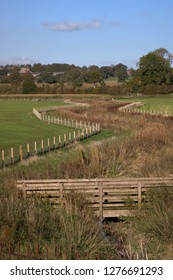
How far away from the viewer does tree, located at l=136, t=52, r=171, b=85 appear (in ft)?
444

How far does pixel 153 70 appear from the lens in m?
136

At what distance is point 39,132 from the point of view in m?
50.9

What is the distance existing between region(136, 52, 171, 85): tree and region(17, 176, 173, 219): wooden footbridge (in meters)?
120

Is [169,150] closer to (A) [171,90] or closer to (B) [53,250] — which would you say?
(B) [53,250]

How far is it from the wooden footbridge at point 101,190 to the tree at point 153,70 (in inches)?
4726

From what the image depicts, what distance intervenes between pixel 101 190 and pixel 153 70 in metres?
123

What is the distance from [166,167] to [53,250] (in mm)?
12759

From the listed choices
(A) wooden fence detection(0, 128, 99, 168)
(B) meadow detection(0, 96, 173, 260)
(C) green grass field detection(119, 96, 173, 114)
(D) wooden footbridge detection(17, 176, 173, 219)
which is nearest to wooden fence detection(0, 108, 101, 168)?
(A) wooden fence detection(0, 128, 99, 168)

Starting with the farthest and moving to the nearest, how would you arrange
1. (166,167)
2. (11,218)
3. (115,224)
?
(166,167), (115,224), (11,218)

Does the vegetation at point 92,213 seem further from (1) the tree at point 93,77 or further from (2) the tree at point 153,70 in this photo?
(1) the tree at point 93,77

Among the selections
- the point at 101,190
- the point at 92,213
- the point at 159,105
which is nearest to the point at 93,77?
the point at 159,105

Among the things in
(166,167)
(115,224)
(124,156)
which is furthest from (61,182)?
(124,156)

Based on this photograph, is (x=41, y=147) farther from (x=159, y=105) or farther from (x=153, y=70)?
(x=153, y=70)

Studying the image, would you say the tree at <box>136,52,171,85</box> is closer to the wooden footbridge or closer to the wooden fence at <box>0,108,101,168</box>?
the wooden fence at <box>0,108,101,168</box>
